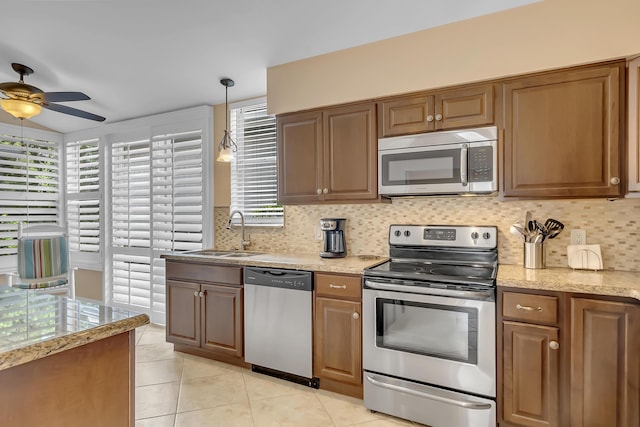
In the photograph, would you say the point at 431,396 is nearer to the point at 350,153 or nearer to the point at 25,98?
the point at 350,153

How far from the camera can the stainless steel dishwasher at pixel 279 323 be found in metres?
2.57

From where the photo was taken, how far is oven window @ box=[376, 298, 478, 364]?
2.05 meters

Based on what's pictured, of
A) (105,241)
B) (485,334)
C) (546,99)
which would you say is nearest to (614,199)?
(546,99)

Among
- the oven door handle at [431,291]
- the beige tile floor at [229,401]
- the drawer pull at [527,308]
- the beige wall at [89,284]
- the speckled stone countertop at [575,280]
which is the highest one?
the speckled stone countertop at [575,280]

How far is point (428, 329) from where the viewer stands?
2154 millimetres

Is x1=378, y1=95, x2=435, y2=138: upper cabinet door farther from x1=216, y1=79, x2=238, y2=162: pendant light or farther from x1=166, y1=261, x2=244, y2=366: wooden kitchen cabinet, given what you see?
x1=166, y1=261, x2=244, y2=366: wooden kitchen cabinet

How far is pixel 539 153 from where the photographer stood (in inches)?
84.5

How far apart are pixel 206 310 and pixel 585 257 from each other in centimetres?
279

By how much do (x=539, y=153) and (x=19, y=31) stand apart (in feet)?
12.5

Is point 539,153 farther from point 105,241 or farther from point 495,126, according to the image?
point 105,241

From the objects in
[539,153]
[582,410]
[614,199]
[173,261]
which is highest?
[539,153]

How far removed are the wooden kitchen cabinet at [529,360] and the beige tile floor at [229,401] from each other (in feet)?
2.05

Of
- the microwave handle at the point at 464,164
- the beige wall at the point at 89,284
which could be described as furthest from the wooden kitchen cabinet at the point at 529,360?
the beige wall at the point at 89,284

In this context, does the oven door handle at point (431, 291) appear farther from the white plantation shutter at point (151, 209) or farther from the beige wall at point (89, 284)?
the beige wall at point (89, 284)
